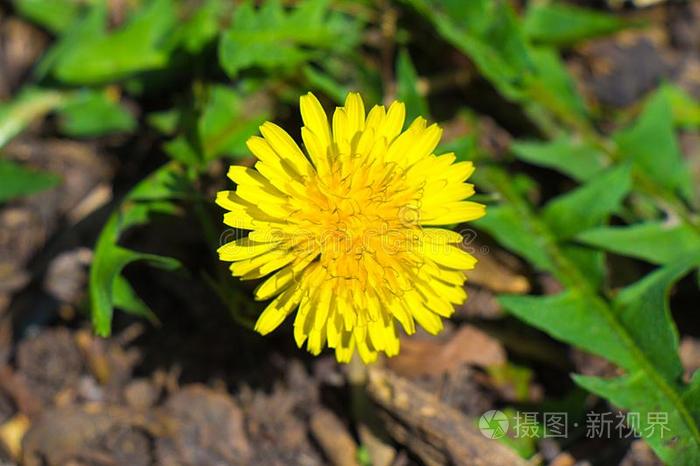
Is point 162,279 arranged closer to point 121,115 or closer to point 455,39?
point 121,115

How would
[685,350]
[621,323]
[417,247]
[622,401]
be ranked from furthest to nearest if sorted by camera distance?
[685,350] → [621,323] → [622,401] → [417,247]

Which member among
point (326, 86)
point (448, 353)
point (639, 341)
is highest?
point (326, 86)

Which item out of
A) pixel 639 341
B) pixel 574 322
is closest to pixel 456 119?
pixel 574 322

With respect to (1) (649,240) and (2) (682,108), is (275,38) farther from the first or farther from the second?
(2) (682,108)

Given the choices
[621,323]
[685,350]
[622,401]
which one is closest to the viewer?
[622,401]

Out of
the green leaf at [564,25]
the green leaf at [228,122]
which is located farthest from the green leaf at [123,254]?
the green leaf at [564,25]

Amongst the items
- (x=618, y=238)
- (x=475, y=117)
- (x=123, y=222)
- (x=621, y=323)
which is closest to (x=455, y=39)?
(x=475, y=117)

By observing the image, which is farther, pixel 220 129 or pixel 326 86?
pixel 220 129

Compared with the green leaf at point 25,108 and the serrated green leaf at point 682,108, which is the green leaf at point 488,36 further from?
the green leaf at point 25,108
